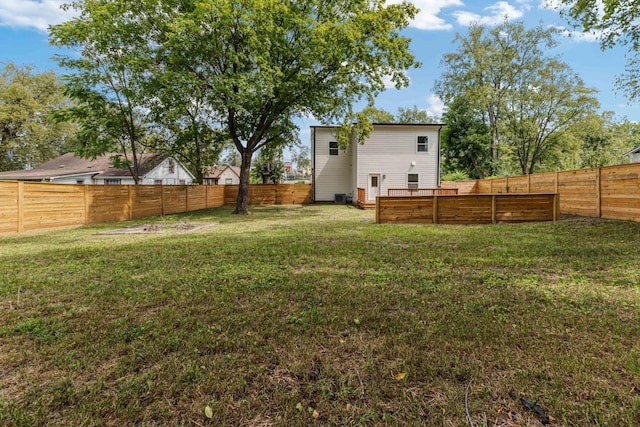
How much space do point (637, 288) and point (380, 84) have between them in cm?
1215

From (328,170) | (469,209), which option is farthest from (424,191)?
(469,209)

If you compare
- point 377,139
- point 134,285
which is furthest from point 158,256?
point 377,139

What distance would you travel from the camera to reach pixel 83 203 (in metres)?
10.3

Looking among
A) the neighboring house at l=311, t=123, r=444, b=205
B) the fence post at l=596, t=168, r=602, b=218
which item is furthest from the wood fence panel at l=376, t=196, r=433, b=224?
the neighboring house at l=311, t=123, r=444, b=205

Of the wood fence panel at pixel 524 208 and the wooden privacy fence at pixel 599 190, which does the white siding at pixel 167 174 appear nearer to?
the wood fence panel at pixel 524 208

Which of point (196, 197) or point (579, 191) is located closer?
point (579, 191)

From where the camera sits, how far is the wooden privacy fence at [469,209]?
8.94m

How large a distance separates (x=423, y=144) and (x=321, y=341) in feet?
60.1

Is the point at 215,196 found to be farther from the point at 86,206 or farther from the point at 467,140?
the point at 467,140

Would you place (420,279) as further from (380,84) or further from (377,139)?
(377,139)

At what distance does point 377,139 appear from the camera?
18.4 meters

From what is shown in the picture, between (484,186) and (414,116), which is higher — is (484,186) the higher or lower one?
the lower one

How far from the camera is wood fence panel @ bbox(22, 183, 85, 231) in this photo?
27.8 ft

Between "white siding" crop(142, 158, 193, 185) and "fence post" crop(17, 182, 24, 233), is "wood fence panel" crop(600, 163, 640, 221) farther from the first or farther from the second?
"white siding" crop(142, 158, 193, 185)
